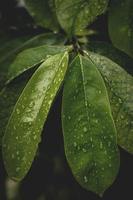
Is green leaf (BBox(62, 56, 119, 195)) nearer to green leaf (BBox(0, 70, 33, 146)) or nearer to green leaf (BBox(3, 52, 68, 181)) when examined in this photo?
green leaf (BBox(3, 52, 68, 181))

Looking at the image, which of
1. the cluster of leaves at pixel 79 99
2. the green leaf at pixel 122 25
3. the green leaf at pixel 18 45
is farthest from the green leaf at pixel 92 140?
the green leaf at pixel 18 45

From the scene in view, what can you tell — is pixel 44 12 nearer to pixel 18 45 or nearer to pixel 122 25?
pixel 18 45

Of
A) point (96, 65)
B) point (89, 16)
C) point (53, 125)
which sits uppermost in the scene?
point (89, 16)

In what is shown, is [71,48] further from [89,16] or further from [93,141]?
[93,141]

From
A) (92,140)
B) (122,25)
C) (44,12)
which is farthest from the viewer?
(44,12)

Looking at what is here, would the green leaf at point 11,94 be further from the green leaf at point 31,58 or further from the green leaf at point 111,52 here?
the green leaf at point 111,52

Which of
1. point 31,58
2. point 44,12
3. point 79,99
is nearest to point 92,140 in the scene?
point 79,99

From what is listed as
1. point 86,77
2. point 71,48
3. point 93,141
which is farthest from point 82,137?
point 71,48
